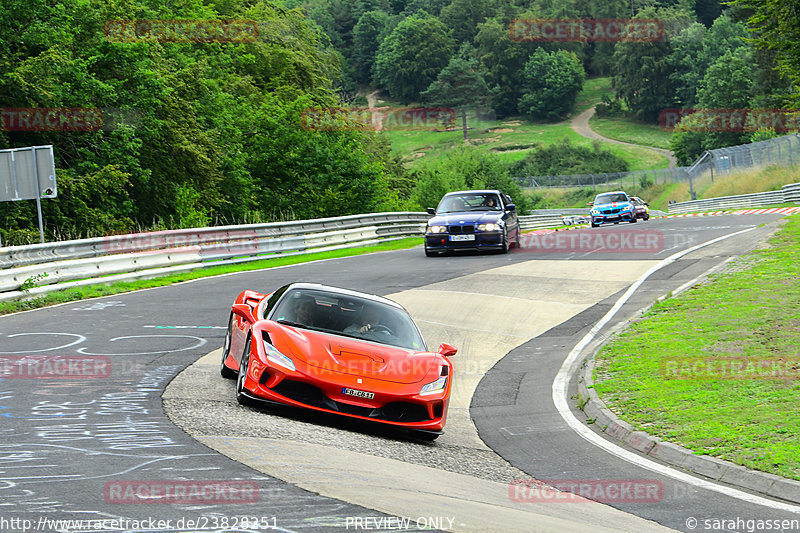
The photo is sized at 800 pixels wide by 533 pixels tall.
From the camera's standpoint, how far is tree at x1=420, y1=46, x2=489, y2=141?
160500mm

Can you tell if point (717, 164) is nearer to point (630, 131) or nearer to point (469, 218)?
point (469, 218)

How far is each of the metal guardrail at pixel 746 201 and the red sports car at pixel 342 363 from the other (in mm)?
44051

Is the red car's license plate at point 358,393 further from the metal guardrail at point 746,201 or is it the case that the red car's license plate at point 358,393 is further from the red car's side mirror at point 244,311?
the metal guardrail at point 746,201

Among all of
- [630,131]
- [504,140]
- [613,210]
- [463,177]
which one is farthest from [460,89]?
[613,210]

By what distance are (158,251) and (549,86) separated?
15447 cm

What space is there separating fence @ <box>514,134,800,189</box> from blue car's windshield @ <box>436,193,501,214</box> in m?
34.8

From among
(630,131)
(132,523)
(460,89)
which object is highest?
(460,89)

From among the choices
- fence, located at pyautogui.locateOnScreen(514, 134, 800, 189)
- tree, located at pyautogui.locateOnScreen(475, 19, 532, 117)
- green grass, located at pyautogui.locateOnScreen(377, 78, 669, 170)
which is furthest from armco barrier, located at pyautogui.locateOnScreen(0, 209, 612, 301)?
tree, located at pyautogui.locateOnScreen(475, 19, 532, 117)

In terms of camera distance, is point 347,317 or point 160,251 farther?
point 160,251

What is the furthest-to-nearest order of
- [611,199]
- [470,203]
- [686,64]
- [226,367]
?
[686,64], [611,199], [470,203], [226,367]

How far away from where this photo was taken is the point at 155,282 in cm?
2003

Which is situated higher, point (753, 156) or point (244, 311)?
point (753, 156)

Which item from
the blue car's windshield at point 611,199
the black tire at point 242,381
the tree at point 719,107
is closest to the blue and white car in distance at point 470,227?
the black tire at point 242,381

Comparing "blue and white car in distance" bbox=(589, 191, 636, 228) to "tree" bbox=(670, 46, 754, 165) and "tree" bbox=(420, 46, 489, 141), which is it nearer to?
"tree" bbox=(670, 46, 754, 165)
